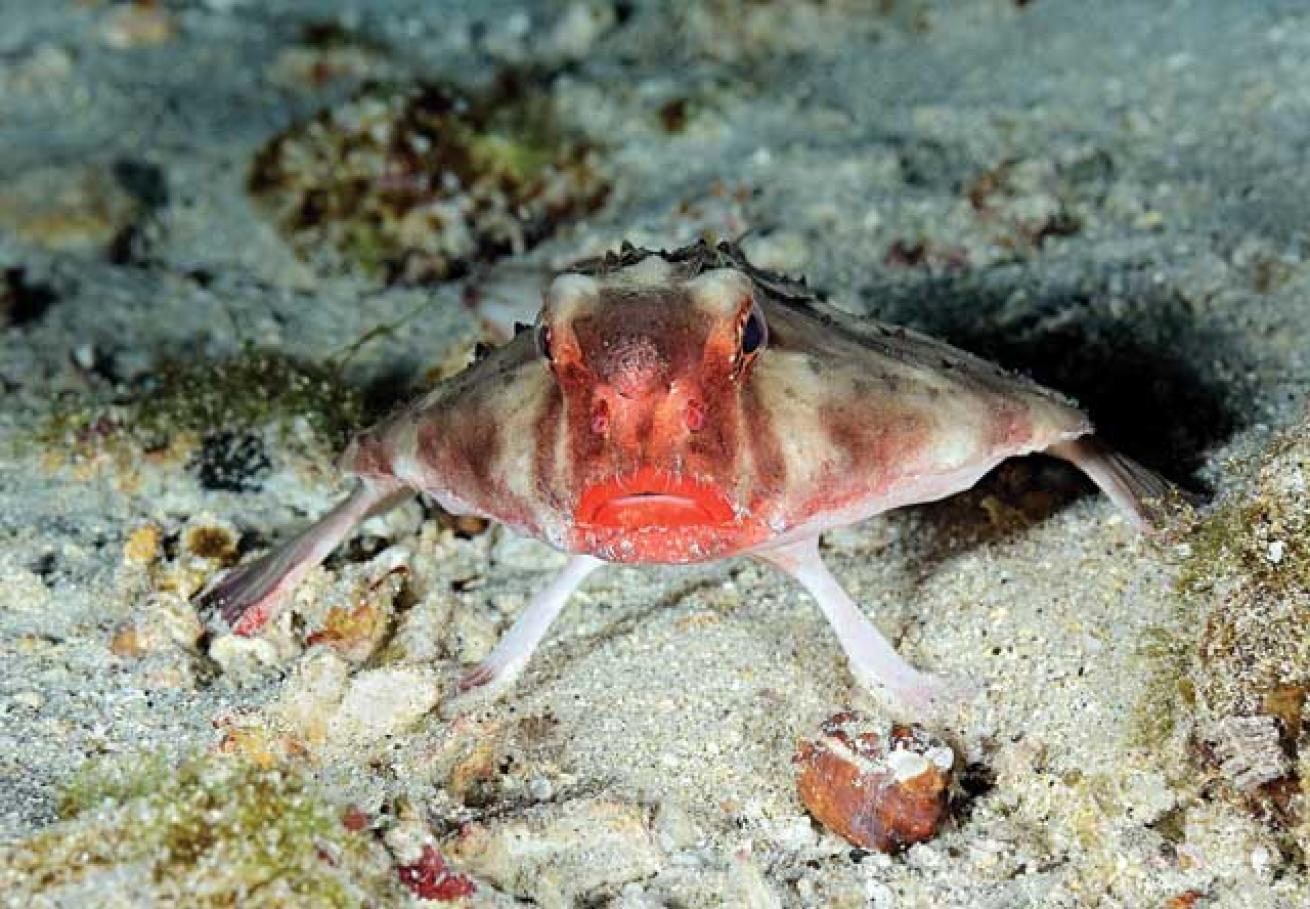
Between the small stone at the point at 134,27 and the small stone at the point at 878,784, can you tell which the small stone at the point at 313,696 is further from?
the small stone at the point at 134,27

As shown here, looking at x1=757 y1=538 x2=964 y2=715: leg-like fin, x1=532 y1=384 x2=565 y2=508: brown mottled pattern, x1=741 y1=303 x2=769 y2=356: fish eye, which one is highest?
x1=741 y1=303 x2=769 y2=356: fish eye

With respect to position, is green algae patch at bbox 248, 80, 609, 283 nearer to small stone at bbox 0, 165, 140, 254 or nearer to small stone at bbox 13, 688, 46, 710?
small stone at bbox 0, 165, 140, 254

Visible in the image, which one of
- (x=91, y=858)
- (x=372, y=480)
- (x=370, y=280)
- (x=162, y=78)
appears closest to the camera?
(x=91, y=858)

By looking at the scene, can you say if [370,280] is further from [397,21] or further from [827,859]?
[827,859]

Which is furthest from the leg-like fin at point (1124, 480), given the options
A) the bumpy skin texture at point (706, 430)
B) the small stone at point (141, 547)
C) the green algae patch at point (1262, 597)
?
the small stone at point (141, 547)

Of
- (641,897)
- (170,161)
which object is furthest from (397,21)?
(641,897)

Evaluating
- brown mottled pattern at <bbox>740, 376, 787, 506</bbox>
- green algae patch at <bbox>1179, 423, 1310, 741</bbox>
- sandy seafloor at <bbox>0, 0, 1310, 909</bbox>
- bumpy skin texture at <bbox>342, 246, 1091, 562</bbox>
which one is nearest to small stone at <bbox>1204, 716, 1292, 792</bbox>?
green algae patch at <bbox>1179, 423, 1310, 741</bbox>

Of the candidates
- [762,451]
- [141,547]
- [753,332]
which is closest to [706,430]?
[762,451]
